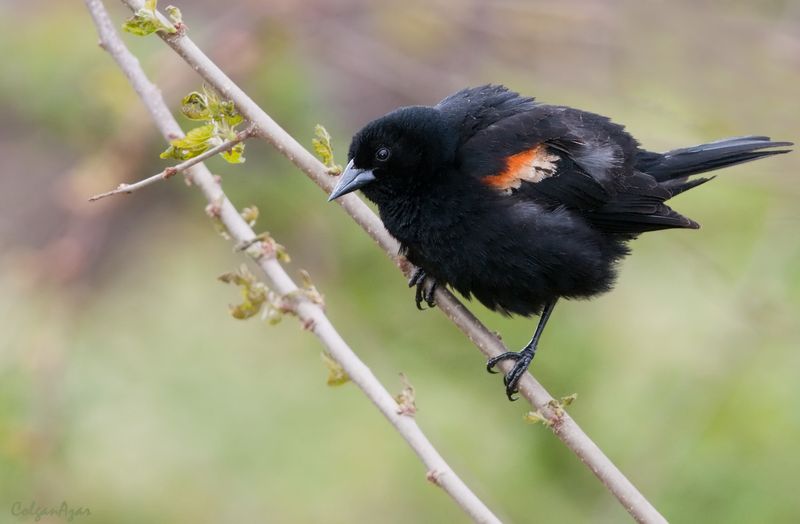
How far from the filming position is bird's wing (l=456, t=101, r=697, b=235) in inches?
127

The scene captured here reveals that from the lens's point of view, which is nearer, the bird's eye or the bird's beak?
the bird's beak

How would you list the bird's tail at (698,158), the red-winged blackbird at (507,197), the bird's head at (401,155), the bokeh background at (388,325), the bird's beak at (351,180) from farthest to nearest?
the bokeh background at (388,325) < the bird's tail at (698,158) < the bird's head at (401,155) < the red-winged blackbird at (507,197) < the bird's beak at (351,180)

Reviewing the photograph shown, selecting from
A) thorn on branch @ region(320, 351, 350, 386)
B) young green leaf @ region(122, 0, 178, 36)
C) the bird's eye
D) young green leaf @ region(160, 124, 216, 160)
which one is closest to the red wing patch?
the bird's eye

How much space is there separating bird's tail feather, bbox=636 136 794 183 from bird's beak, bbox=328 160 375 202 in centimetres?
110

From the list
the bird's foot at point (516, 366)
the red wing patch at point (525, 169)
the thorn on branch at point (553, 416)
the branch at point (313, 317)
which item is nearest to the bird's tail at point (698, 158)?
the red wing patch at point (525, 169)

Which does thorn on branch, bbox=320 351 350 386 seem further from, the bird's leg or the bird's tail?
the bird's tail

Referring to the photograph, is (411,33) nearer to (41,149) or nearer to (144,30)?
(41,149)

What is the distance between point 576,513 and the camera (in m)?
4.50

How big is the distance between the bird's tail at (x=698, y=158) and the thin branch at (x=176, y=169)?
5.83 feet

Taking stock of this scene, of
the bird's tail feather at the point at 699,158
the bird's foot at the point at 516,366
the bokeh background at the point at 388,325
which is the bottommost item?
the bokeh background at the point at 388,325

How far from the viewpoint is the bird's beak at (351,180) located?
288 centimetres

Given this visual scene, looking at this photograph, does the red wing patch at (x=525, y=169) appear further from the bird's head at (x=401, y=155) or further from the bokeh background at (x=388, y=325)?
the bokeh background at (x=388, y=325)

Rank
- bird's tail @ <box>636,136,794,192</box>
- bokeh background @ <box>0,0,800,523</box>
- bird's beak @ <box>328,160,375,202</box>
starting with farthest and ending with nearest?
1. bokeh background @ <box>0,0,800,523</box>
2. bird's tail @ <box>636,136,794,192</box>
3. bird's beak @ <box>328,160,375,202</box>

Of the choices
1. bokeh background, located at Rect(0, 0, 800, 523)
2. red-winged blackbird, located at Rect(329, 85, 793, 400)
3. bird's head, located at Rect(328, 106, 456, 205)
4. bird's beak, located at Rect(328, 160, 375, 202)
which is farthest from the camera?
bokeh background, located at Rect(0, 0, 800, 523)
